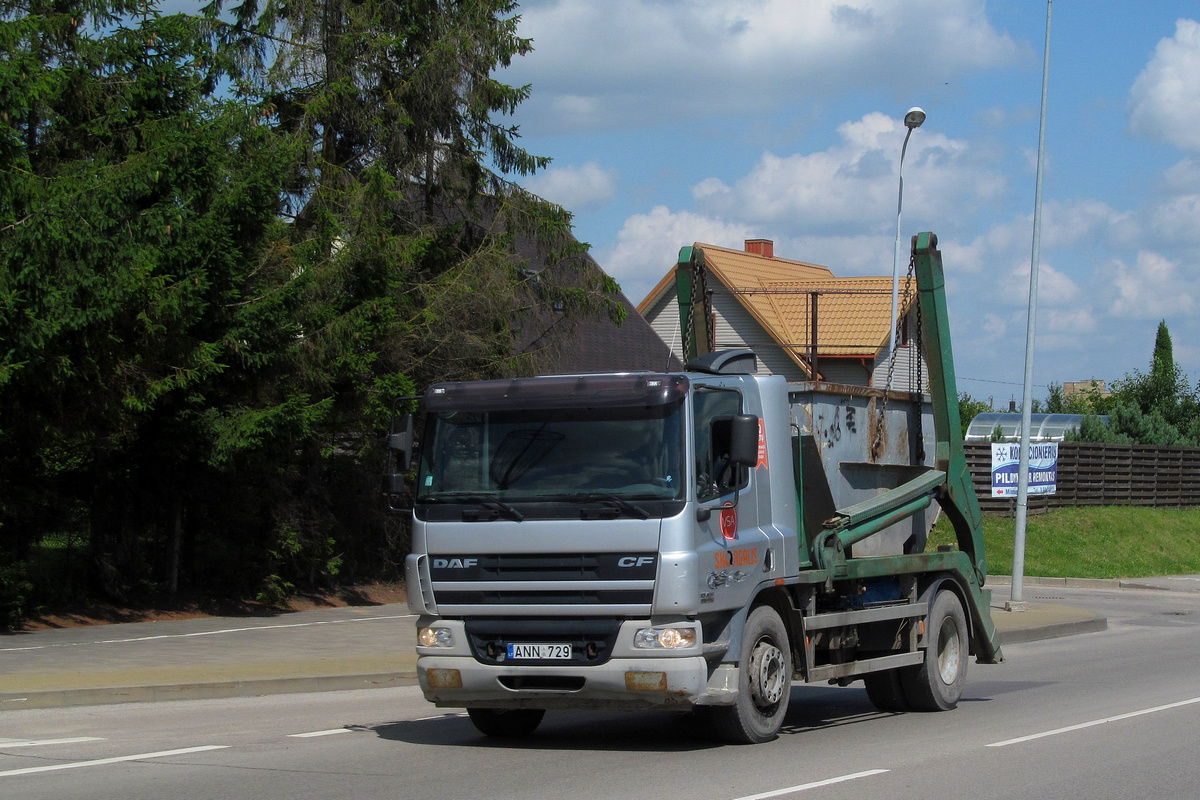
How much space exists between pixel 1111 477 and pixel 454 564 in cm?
3152

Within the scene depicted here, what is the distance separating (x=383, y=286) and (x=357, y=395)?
1.77 m

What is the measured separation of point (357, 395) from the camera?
20969mm

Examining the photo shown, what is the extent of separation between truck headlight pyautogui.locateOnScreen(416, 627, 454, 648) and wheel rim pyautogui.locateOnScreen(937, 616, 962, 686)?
4746 millimetres

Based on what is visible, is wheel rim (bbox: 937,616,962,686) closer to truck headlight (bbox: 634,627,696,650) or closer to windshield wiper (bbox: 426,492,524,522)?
truck headlight (bbox: 634,627,696,650)

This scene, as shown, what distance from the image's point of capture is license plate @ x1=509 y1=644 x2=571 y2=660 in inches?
347

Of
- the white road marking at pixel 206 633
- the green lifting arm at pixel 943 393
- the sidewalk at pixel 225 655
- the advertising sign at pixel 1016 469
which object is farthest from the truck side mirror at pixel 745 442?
the advertising sign at pixel 1016 469

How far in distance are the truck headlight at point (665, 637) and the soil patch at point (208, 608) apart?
454 inches

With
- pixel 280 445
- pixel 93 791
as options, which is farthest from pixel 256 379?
pixel 93 791

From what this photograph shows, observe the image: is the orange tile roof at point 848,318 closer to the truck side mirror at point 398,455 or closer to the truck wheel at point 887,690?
the truck wheel at point 887,690

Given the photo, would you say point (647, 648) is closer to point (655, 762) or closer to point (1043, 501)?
point (655, 762)

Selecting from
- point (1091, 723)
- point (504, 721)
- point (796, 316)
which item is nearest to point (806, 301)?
point (1091, 723)

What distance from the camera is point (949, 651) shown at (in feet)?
38.9

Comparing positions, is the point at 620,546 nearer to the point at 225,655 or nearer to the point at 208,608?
the point at 225,655

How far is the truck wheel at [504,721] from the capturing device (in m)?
10.0
